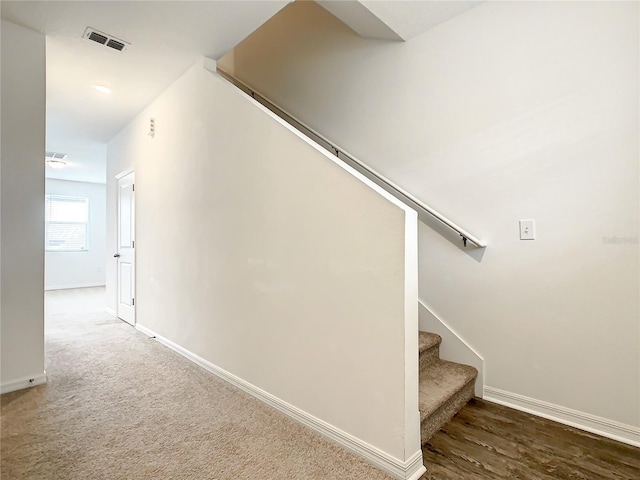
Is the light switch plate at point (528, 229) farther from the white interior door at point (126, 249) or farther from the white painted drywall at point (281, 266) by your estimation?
the white interior door at point (126, 249)

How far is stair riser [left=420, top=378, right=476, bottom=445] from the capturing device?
5.83ft

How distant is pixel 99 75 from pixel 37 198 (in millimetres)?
1329

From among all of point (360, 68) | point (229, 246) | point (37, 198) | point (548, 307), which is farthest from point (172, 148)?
point (548, 307)

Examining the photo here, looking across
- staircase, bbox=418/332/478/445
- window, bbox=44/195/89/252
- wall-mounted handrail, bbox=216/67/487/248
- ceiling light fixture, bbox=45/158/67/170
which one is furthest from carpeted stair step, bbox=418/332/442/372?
window, bbox=44/195/89/252

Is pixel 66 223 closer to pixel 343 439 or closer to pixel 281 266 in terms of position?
pixel 281 266

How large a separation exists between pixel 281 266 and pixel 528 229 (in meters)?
1.55

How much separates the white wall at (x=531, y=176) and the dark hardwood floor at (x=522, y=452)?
0.19m

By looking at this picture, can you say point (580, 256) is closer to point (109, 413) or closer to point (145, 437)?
point (145, 437)

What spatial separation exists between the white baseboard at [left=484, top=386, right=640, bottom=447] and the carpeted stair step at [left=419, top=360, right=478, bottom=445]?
0.59 feet

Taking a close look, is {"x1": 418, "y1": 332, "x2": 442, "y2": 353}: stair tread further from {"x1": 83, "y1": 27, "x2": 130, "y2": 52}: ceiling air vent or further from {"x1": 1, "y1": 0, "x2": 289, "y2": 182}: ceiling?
{"x1": 83, "y1": 27, "x2": 130, "y2": 52}: ceiling air vent

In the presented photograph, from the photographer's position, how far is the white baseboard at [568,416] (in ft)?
5.73

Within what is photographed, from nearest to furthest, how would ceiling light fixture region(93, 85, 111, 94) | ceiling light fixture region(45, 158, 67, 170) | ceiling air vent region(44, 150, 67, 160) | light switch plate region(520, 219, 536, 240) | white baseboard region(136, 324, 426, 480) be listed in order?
white baseboard region(136, 324, 426, 480) → light switch plate region(520, 219, 536, 240) → ceiling light fixture region(93, 85, 111, 94) → ceiling air vent region(44, 150, 67, 160) → ceiling light fixture region(45, 158, 67, 170)

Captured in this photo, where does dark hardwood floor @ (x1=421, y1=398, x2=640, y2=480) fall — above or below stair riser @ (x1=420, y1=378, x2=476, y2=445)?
below

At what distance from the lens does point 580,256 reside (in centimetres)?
189
